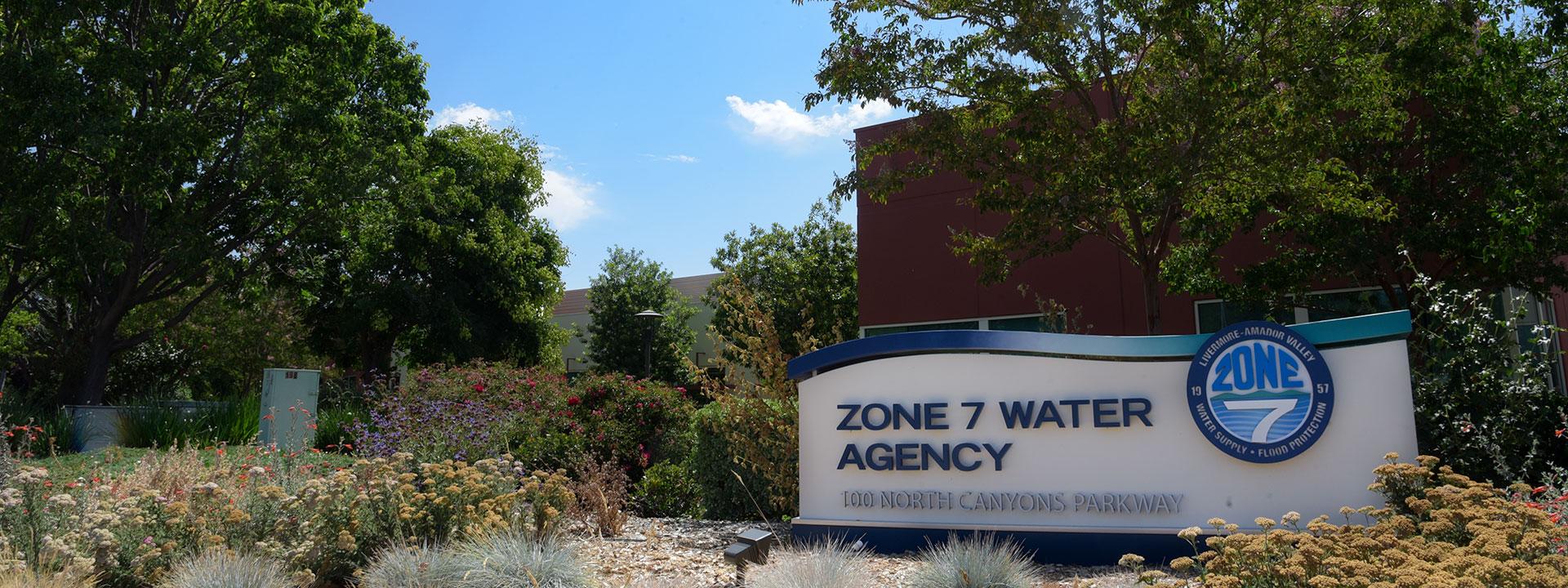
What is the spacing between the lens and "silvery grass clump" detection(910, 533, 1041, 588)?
5465 millimetres

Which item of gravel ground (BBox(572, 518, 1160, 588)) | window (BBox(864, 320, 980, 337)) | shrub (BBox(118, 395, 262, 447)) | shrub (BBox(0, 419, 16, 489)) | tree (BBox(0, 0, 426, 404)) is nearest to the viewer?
gravel ground (BBox(572, 518, 1160, 588))

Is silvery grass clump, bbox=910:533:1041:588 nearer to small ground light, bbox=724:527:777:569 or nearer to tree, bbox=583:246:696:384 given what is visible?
small ground light, bbox=724:527:777:569

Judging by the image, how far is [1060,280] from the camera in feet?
52.8

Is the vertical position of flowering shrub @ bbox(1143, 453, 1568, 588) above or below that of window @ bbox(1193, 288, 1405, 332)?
below

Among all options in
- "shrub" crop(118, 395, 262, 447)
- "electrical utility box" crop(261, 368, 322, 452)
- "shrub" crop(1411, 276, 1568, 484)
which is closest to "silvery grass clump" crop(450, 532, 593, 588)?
"shrub" crop(1411, 276, 1568, 484)

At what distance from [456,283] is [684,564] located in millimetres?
23389

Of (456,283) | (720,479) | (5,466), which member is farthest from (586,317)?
(5,466)

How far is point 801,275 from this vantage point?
1206 inches

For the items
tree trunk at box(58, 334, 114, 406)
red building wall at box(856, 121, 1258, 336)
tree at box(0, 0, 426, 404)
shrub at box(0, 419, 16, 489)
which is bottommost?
shrub at box(0, 419, 16, 489)

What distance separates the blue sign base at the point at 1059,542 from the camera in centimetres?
671

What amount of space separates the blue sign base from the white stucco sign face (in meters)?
0.01

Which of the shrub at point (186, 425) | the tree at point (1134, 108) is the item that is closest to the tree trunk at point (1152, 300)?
the tree at point (1134, 108)

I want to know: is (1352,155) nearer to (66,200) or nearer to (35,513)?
(35,513)

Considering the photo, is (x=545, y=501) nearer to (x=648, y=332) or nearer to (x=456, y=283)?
→ (x=648, y=332)
